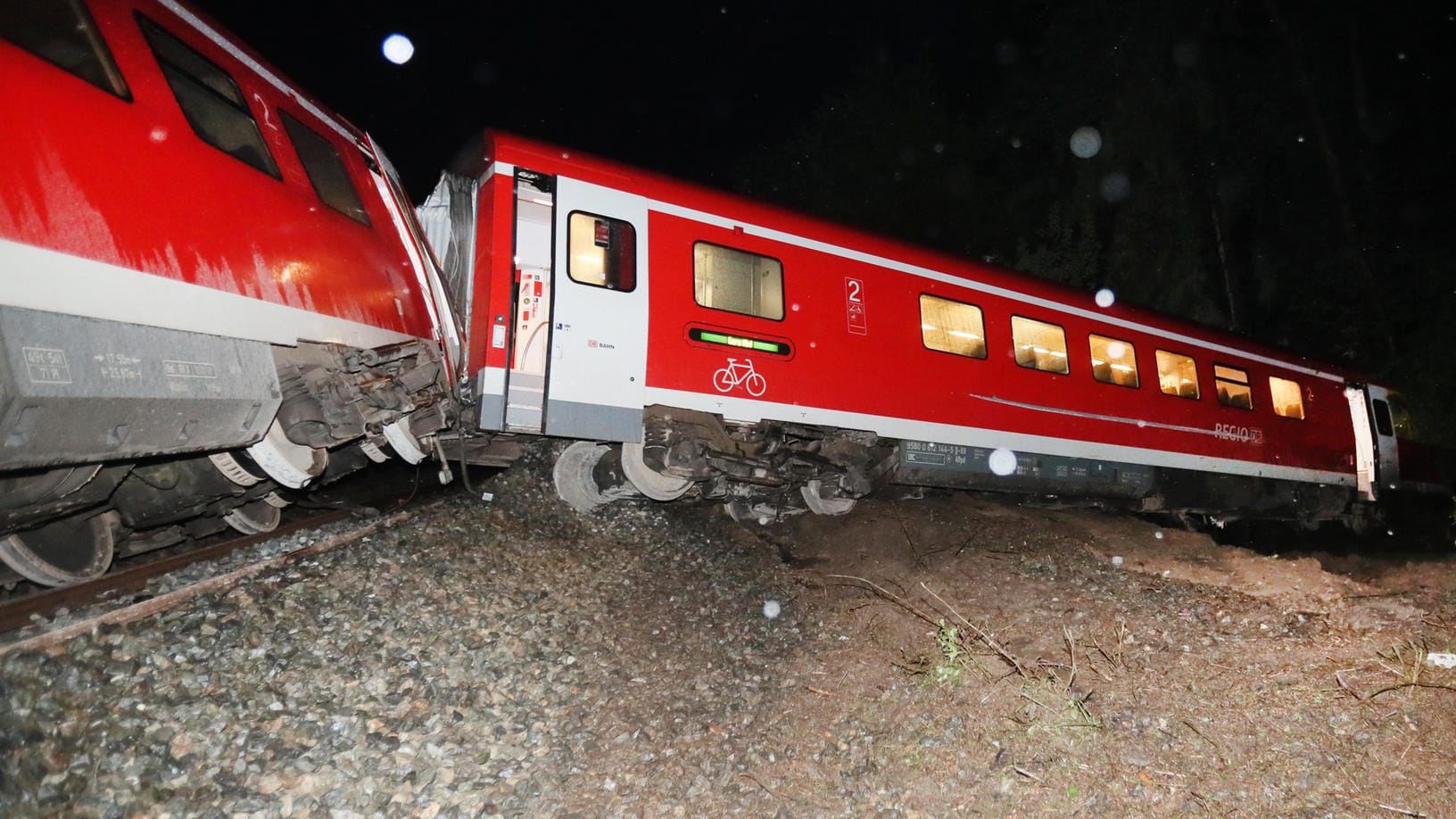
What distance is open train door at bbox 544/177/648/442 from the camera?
5582mm

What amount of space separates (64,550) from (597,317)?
3.53 m

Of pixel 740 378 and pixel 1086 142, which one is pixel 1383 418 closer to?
pixel 1086 142

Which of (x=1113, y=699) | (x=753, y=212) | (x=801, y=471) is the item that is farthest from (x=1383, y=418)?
(x=753, y=212)

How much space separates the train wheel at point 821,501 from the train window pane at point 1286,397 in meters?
7.79

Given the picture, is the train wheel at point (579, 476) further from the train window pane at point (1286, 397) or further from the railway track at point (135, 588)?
the train window pane at point (1286, 397)

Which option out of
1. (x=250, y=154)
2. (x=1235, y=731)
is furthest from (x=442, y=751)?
(x=1235, y=731)

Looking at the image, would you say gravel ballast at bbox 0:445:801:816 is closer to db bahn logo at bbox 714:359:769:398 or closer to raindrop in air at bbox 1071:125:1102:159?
db bahn logo at bbox 714:359:769:398

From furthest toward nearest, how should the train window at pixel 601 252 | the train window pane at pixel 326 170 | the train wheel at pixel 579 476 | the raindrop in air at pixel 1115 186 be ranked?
the raindrop in air at pixel 1115 186 < the train wheel at pixel 579 476 < the train window at pixel 601 252 < the train window pane at pixel 326 170

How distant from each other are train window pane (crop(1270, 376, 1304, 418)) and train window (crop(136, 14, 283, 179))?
1299cm

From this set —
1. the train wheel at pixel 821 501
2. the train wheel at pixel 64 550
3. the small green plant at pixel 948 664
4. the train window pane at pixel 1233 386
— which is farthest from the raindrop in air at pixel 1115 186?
the train wheel at pixel 64 550

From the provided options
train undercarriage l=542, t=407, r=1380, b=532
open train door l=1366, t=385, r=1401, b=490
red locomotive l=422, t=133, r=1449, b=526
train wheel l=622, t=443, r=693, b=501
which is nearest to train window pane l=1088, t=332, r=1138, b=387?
red locomotive l=422, t=133, r=1449, b=526

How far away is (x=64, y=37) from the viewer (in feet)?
10.5

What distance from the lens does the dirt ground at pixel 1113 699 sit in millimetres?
3562

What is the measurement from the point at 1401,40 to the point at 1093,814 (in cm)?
2037
